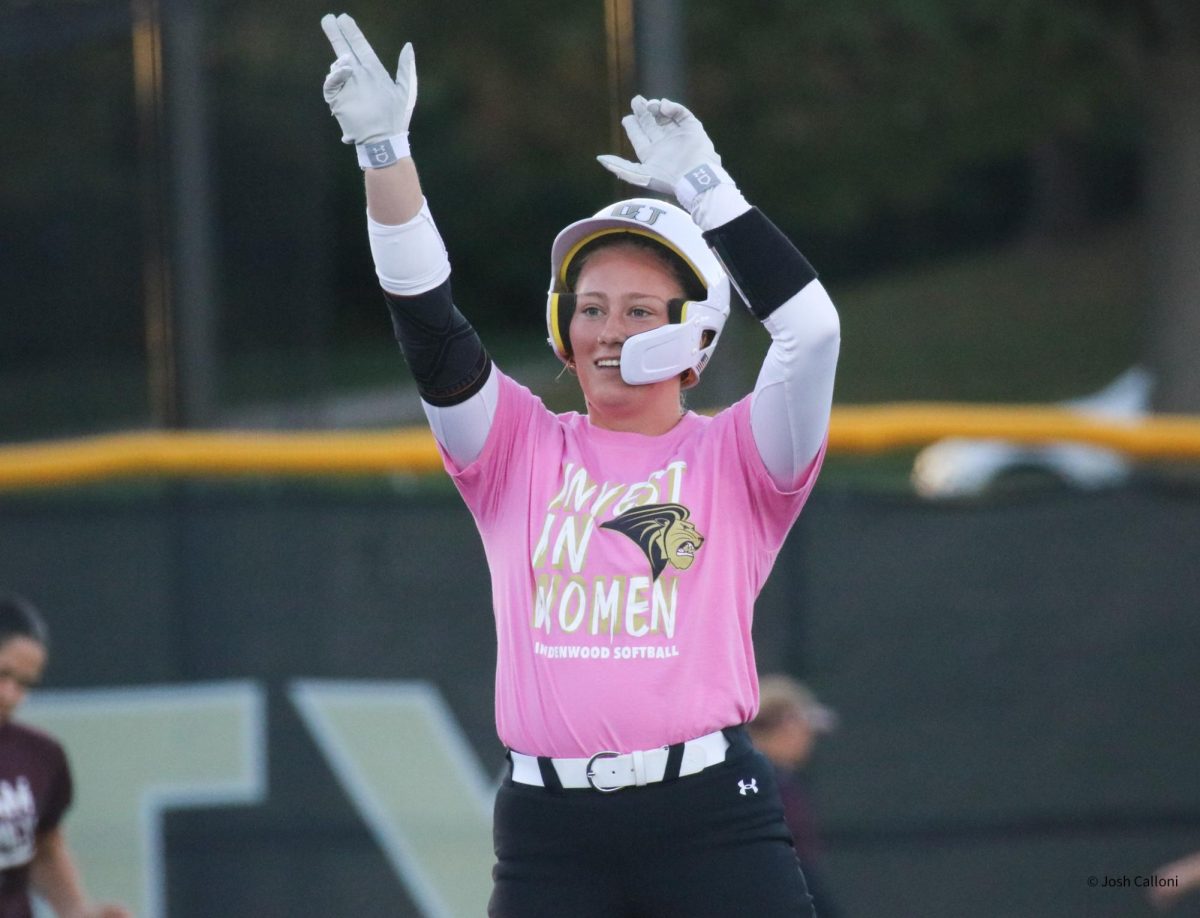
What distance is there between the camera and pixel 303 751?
589cm

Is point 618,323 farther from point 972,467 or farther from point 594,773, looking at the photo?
point 972,467

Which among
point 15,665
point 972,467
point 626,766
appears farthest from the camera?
point 972,467

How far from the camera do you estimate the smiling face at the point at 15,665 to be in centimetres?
475

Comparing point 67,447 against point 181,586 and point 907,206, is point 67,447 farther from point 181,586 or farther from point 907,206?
point 907,206

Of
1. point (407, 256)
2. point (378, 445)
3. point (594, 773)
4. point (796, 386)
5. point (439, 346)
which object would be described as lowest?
point (594, 773)

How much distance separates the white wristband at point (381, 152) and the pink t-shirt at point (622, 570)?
44 cm

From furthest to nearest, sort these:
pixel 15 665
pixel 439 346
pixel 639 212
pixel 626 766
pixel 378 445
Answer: pixel 378 445
pixel 15 665
pixel 639 212
pixel 439 346
pixel 626 766

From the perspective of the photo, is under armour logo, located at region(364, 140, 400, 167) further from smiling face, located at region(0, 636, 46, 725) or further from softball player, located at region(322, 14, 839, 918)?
smiling face, located at region(0, 636, 46, 725)

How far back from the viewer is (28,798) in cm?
481

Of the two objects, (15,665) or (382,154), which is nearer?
(382,154)

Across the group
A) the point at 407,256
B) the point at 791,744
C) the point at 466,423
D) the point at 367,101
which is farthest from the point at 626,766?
the point at 791,744

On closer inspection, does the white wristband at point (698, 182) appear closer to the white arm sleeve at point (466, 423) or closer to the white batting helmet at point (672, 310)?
the white batting helmet at point (672, 310)

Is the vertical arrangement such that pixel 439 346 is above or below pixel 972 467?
below

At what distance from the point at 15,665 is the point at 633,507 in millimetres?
2411
